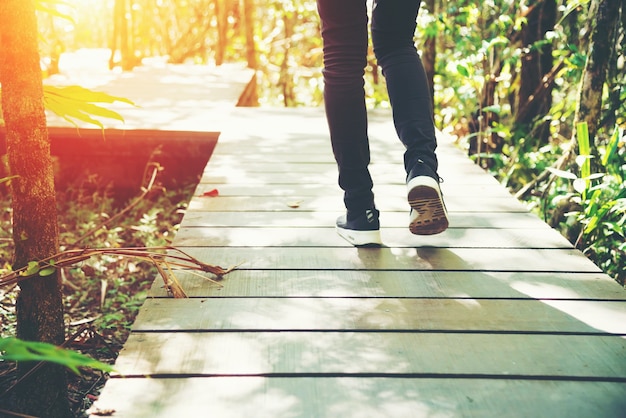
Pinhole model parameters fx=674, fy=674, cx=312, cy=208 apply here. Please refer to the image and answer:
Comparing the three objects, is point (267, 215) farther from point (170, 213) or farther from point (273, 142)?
point (170, 213)

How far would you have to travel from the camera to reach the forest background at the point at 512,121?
99.9 inches

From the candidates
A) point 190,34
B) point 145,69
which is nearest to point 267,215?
point 145,69

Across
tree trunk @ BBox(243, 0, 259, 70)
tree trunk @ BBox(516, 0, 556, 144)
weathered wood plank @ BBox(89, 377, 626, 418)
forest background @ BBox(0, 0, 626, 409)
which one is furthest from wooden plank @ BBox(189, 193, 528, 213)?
tree trunk @ BBox(243, 0, 259, 70)

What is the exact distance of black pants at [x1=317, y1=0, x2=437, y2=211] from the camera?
1.81 meters

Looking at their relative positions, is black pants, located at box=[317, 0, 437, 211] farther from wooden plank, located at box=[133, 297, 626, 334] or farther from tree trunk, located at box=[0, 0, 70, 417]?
tree trunk, located at box=[0, 0, 70, 417]

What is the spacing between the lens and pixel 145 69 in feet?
19.9

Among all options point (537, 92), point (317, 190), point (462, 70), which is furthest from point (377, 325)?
point (537, 92)

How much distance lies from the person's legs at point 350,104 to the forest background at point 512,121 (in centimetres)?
66

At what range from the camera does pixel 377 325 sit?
57.1 inches

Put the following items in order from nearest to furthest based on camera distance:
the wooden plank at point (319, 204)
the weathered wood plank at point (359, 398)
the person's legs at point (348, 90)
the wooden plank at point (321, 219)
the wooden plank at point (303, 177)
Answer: the weathered wood plank at point (359, 398) → the person's legs at point (348, 90) → the wooden plank at point (321, 219) → the wooden plank at point (319, 204) → the wooden plank at point (303, 177)

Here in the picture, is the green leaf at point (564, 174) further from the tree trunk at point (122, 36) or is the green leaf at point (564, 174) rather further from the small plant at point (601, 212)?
the tree trunk at point (122, 36)

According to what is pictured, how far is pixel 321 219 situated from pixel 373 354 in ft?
3.13

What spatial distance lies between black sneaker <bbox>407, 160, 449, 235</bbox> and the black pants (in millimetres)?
50

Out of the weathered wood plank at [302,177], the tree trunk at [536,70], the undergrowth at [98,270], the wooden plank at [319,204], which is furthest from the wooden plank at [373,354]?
the tree trunk at [536,70]
